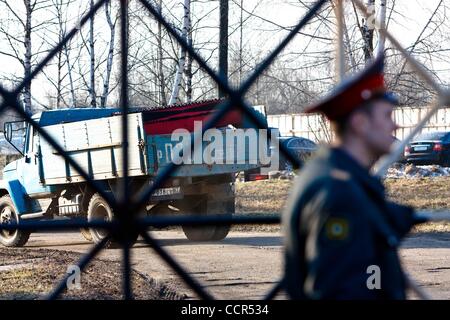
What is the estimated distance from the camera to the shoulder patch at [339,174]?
265 centimetres

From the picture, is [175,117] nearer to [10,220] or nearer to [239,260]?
[239,260]

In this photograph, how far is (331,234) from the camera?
2596mm

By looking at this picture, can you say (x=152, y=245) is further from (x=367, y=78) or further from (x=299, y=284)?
(x=367, y=78)

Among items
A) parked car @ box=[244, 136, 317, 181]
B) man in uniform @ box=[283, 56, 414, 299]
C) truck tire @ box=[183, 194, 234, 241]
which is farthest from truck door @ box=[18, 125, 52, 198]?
man in uniform @ box=[283, 56, 414, 299]

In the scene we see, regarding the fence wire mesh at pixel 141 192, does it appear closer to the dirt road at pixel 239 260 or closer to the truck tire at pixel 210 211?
the dirt road at pixel 239 260

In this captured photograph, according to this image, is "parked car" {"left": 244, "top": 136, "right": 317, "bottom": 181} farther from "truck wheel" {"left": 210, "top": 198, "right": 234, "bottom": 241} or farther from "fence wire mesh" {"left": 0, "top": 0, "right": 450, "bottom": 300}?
"fence wire mesh" {"left": 0, "top": 0, "right": 450, "bottom": 300}

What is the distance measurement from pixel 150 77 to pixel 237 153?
38.5 feet

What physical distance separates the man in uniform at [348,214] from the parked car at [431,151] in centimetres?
2790

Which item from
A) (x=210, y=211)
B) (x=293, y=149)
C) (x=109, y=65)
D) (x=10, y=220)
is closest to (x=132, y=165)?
(x=210, y=211)

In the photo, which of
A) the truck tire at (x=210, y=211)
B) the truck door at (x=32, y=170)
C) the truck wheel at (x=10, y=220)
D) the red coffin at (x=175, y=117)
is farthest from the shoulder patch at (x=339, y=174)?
the truck wheel at (x=10, y=220)

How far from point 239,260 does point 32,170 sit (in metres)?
5.38

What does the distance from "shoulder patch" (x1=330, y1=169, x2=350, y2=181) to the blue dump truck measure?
467 inches

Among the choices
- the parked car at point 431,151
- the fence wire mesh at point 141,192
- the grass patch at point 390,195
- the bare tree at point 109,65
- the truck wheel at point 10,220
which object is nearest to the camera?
the fence wire mesh at point 141,192

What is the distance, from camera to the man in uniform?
8.56ft
